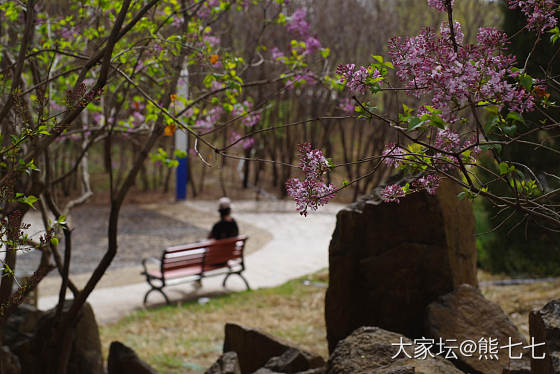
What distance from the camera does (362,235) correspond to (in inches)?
173

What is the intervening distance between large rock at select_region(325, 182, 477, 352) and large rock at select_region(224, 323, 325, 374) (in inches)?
18.7

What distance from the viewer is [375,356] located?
2814mm

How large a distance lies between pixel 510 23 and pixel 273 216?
9.03 m

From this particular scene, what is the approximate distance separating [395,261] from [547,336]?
6.82ft

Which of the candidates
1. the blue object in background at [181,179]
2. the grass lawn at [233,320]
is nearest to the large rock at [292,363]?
the grass lawn at [233,320]

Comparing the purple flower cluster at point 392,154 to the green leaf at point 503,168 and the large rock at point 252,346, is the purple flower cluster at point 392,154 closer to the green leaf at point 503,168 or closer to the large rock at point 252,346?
the green leaf at point 503,168

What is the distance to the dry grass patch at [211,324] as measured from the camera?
568 cm

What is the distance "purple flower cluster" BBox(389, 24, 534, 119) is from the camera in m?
1.63

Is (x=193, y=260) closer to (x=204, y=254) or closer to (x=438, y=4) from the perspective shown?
(x=204, y=254)

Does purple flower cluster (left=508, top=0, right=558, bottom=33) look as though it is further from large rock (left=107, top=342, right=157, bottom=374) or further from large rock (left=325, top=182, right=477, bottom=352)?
large rock (left=107, top=342, right=157, bottom=374)

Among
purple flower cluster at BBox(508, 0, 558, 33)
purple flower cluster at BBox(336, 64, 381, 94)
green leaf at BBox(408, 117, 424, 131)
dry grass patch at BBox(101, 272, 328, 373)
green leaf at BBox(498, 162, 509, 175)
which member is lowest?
dry grass patch at BBox(101, 272, 328, 373)

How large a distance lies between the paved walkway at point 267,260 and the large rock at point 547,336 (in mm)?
5590

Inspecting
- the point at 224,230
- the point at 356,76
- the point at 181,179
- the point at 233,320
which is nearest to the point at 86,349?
the point at 233,320

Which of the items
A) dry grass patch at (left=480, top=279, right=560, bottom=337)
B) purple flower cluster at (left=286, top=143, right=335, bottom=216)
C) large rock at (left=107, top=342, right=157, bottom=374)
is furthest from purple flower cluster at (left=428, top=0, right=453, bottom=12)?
dry grass patch at (left=480, top=279, right=560, bottom=337)
